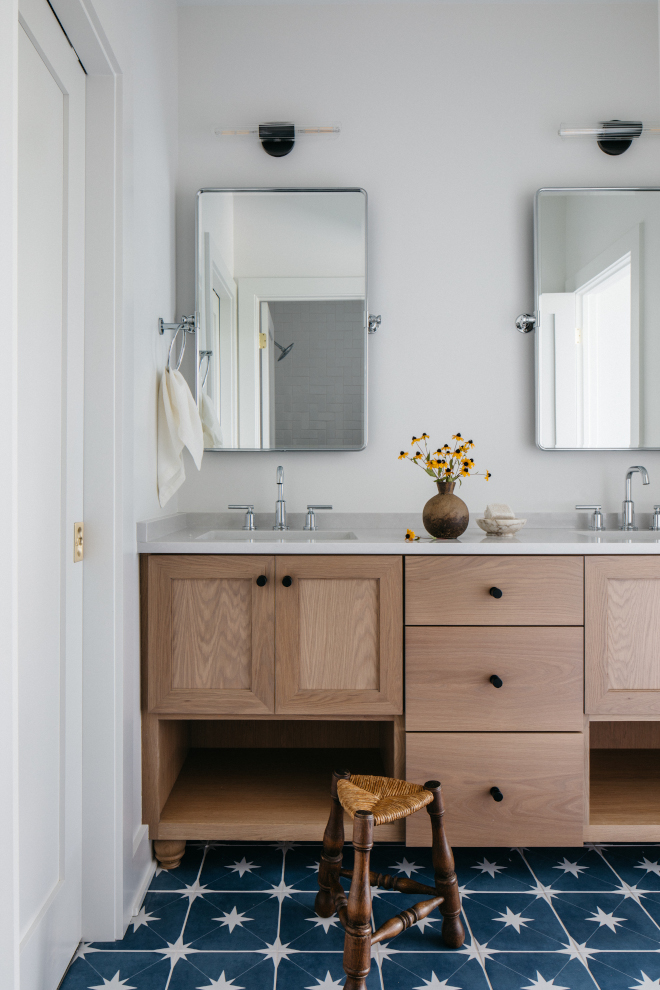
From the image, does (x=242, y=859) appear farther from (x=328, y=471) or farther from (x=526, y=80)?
(x=526, y=80)

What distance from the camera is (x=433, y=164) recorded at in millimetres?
2164

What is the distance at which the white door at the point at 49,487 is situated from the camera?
3.84 ft

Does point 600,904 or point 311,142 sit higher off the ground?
point 311,142

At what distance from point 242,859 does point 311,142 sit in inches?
86.5

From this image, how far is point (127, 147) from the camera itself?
1.51 meters

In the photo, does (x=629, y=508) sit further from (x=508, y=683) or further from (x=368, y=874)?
(x=368, y=874)

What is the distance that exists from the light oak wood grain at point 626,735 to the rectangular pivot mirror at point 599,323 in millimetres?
903

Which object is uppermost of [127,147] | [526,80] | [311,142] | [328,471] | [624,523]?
[526,80]

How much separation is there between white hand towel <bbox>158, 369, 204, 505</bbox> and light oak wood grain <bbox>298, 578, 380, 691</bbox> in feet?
1.60

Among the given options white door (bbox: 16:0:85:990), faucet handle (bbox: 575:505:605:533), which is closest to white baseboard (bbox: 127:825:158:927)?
white door (bbox: 16:0:85:990)

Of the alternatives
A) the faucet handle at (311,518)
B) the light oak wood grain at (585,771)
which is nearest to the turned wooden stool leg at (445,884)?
the light oak wood grain at (585,771)

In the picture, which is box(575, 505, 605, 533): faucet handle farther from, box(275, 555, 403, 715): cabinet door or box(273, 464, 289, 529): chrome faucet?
box(273, 464, 289, 529): chrome faucet

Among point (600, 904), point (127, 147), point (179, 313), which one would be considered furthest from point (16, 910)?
point (179, 313)

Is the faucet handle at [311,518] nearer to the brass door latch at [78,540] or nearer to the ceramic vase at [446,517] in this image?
the ceramic vase at [446,517]
